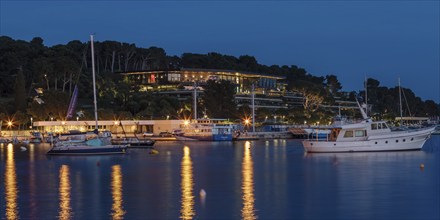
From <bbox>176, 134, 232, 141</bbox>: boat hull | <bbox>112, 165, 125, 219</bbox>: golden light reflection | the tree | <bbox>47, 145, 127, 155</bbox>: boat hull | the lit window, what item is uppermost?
the tree

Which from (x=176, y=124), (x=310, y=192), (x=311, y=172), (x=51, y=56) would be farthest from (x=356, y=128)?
(x=51, y=56)

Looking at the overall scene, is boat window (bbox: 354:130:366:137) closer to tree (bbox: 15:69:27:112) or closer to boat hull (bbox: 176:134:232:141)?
boat hull (bbox: 176:134:232:141)

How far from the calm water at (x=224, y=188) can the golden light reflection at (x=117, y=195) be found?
0.06 m

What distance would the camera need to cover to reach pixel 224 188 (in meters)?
42.4

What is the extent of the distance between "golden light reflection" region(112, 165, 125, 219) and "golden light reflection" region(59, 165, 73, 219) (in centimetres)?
223

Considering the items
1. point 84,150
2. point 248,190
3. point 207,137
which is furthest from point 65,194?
point 207,137

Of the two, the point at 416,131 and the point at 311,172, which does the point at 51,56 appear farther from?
the point at 311,172

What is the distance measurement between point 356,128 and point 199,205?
39602 millimetres

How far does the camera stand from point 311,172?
5344 centimetres

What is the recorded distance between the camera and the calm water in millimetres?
33000

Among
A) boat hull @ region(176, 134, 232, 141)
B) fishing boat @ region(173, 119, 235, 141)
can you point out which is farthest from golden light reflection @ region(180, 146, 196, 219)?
fishing boat @ region(173, 119, 235, 141)

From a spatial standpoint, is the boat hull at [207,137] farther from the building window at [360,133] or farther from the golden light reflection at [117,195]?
the golden light reflection at [117,195]

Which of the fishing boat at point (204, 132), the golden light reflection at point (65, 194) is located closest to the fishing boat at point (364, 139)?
the golden light reflection at point (65, 194)

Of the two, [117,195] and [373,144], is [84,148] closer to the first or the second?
[373,144]
